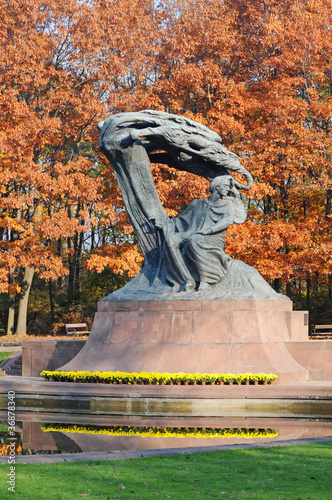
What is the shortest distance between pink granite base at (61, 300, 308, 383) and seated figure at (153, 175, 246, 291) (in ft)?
2.57

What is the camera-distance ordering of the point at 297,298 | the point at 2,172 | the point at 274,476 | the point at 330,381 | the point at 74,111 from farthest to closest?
the point at 297,298
the point at 74,111
the point at 2,172
the point at 330,381
the point at 274,476

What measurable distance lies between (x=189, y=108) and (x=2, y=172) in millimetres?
8973

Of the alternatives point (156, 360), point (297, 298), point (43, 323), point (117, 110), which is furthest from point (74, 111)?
point (156, 360)

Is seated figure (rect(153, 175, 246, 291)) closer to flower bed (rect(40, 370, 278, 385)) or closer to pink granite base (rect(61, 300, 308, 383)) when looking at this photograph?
pink granite base (rect(61, 300, 308, 383))

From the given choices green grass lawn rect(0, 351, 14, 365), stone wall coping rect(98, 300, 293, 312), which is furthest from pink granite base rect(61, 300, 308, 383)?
green grass lawn rect(0, 351, 14, 365)

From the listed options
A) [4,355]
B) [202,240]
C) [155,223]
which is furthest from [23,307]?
[202,240]

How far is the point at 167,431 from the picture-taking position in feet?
35.6

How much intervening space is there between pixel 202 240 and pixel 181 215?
1332 mm

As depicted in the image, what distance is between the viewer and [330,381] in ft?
50.2

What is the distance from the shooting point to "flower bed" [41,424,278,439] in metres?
10.5

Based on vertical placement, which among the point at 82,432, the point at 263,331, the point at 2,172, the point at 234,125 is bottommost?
the point at 82,432

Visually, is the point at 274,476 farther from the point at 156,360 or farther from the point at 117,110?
the point at 117,110

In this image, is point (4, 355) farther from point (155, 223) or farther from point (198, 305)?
point (198, 305)

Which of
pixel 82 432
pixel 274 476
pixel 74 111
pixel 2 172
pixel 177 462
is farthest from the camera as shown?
pixel 74 111
